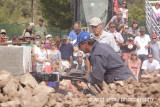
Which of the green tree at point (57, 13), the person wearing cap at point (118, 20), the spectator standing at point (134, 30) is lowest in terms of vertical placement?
the spectator standing at point (134, 30)

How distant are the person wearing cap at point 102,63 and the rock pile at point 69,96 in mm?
395

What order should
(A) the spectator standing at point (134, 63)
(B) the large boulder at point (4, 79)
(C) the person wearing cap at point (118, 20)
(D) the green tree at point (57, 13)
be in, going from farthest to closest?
(D) the green tree at point (57, 13)
(C) the person wearing cap at point (118, 20)
(A) the spectator standing at point (134, 63)
(B) the large boulder at point (4, 79)

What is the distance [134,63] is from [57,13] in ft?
86.8

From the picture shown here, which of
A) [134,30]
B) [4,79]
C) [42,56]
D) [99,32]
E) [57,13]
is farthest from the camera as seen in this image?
[57,13]

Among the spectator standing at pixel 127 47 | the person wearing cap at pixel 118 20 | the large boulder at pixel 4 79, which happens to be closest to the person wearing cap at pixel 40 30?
the person wearing cap at pixel 118 20

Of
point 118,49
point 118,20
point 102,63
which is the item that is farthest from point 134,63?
point 102,63

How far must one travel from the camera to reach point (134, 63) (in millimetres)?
11078

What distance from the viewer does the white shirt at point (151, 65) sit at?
1120 cm

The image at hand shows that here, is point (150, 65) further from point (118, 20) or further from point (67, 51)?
point (67, 51)

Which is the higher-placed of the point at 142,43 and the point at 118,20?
the point at 118,20

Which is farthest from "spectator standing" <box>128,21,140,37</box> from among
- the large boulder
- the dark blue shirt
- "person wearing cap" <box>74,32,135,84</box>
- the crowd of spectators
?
the large boulder

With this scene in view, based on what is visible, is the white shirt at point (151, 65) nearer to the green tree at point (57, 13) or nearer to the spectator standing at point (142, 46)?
the spectator standing at point (142, 46)

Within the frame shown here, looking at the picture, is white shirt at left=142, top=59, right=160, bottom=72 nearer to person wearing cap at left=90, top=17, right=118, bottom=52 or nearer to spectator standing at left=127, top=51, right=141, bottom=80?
spectator standing at left=127, top=51, right=141, bottom=80

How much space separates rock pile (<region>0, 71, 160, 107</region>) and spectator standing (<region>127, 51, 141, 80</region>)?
243 inches
